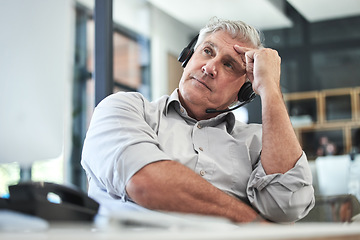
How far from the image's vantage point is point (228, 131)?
141 centimetres

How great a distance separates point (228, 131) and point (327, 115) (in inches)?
188

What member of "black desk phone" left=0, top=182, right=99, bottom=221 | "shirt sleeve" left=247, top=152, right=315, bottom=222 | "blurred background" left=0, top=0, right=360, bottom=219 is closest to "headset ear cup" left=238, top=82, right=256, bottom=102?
"shirt sleeve" left=247, top=152, right=315, bottom=222

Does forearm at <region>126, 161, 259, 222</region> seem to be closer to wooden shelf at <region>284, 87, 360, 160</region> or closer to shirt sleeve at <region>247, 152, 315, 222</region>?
shirt sleeve at <region>247, 152, 315, 222</region>

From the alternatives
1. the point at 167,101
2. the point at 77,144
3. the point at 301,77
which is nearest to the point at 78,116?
the point at 77,144

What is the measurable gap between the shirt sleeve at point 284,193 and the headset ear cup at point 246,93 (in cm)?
32

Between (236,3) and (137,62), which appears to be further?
(137,62)

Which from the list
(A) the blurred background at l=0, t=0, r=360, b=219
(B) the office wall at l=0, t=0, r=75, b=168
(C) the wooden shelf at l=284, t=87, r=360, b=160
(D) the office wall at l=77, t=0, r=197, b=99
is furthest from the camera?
(D) the office wall at l=77, t=0, r=197, b=99

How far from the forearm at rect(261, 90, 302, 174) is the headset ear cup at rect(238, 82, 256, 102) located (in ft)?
0.75

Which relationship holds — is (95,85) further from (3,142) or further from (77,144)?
(77,144)

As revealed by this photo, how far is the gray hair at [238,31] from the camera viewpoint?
147 centimetres

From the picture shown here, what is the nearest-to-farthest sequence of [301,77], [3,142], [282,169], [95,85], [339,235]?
1. [339,235]
2. [3,142]
3. [282,169]
4. [95,85]
5. [301,77]

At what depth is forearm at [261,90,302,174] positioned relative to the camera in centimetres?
119

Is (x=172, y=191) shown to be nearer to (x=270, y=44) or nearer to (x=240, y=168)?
(x=240, y=168)

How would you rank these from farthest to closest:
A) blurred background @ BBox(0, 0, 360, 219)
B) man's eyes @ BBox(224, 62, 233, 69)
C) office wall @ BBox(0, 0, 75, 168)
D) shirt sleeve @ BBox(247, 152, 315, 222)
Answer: blurred background @ BBox(0, 0, 360, 219)
man's eyes @ BBox(224, 62, 233, 69)
shirt sleeve @ BBox(247, 152, 315, 222)
office wall @ BBox(0, 0, 75, 168)
